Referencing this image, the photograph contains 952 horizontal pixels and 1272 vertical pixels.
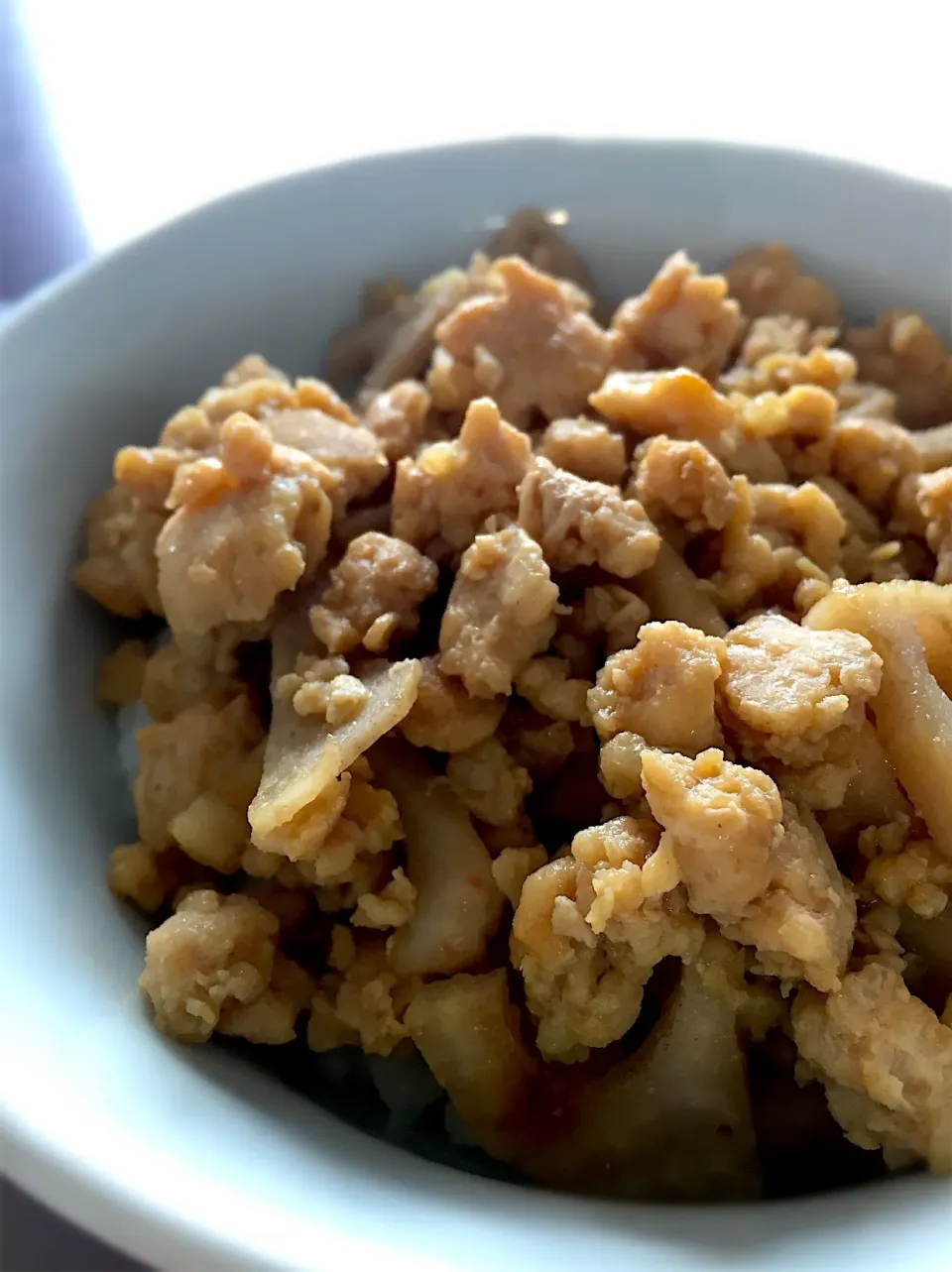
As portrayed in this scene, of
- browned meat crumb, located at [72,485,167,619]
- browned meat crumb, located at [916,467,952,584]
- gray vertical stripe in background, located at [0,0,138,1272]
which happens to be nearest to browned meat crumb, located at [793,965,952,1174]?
browned meat crumb, located at [916,467,952,584]

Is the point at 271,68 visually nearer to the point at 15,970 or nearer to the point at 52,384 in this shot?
the point at 52,384

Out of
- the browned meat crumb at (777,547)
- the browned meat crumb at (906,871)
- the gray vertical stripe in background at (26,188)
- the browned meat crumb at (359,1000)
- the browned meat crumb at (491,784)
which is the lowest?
the browned meat crumb at (359,1000)

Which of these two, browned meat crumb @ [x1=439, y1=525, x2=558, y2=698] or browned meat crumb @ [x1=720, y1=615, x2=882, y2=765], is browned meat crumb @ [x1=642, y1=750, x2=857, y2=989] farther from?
browned meat crumb @ [x1=439, y1=525, x2=558, y2=698]

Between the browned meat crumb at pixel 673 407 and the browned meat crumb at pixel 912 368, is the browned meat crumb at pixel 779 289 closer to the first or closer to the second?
the browned meat crumb at pixel 912 368

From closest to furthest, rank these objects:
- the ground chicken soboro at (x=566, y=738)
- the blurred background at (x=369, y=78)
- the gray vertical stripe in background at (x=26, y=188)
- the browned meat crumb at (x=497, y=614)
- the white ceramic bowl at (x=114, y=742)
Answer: the white ceramic bowl at (x=114, y=742) < the ground chicken soboro at (x=566, y=738) < the browned meat crumb at (x=497, y=614) < the gray vertical stripe in background at (x=26, y=188) < the blurred background at (x=369, y=78)

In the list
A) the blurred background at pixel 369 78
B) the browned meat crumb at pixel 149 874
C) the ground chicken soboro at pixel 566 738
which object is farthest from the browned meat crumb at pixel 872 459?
the blurred background at pixel 369 78

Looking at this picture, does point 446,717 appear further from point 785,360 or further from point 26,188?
point 26,188

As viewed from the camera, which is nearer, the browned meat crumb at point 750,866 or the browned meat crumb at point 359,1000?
the browned meat crumb at point 750,866

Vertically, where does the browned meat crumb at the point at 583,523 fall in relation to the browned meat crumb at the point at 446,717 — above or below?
above
